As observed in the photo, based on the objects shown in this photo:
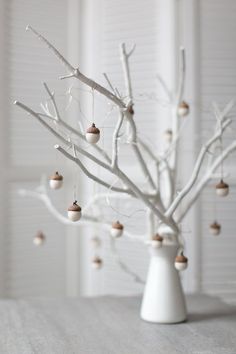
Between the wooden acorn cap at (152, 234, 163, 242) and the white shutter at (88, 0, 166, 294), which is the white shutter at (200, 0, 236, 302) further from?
the wooden acorn cap at (152, 234, 163, 242)

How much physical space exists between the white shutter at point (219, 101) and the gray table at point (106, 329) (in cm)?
52

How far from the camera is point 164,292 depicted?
4.64 feet

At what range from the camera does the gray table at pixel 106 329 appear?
1228 millimetres

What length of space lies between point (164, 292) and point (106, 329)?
0.55ft

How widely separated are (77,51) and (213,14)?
0.54 m

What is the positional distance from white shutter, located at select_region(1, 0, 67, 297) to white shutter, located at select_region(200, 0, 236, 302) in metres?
0.56

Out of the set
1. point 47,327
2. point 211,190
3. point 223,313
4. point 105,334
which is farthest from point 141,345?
point 211,190

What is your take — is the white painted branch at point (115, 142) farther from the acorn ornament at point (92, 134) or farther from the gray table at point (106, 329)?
the gray table at point (106, 329)

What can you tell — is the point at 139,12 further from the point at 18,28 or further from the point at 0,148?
the point at 0,148

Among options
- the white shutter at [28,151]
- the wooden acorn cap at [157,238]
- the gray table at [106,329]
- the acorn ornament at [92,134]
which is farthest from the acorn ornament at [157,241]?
the white shutter at [28,151]

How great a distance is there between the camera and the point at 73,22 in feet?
7.54

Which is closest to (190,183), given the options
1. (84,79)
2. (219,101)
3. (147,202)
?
(147,202)

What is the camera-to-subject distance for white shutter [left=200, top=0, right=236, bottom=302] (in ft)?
7.02

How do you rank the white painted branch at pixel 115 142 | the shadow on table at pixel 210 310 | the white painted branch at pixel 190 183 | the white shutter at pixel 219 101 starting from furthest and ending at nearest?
1. the white shutter at pixel 219 101
2. the shadow on table at pixel 210 310
3. the white painted branch at pixel 190 183
4. the white painted branch at pixel 115 142
